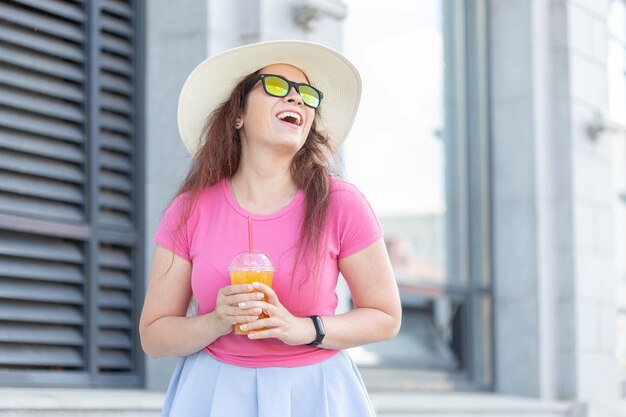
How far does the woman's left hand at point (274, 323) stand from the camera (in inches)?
109

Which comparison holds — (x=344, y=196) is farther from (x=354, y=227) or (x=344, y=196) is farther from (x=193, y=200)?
(x=193, y=200)

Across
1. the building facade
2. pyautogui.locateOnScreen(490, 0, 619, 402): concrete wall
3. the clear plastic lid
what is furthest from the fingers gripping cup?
pyautogui.locateOnScreen(490, 0, 619, 402): concrete wall

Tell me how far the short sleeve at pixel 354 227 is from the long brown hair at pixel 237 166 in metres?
0.05

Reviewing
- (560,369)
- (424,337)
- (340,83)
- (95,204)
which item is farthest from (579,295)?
(340,83)

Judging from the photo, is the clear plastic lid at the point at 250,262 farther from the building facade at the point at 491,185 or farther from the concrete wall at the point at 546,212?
the concrete wall at the point at 546,212

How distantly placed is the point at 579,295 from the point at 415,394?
159 cm

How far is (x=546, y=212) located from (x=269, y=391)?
18.9ft

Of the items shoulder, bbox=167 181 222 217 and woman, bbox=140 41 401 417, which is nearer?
woman, bbox=140 41 401 417

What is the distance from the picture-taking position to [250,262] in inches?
112

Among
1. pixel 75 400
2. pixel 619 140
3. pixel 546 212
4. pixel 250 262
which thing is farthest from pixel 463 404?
pixel 250 262

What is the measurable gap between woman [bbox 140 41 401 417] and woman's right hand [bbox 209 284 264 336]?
7cm

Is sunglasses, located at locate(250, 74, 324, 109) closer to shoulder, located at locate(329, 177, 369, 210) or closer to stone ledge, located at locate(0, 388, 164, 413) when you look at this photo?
Result: shoulder, located at locate(329, 177, 369, 210)

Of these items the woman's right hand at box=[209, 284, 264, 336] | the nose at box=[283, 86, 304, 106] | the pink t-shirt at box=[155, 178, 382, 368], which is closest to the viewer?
the woman's right hand at box=[209, 284, 264, 336]

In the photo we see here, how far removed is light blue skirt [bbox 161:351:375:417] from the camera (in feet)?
9.86
